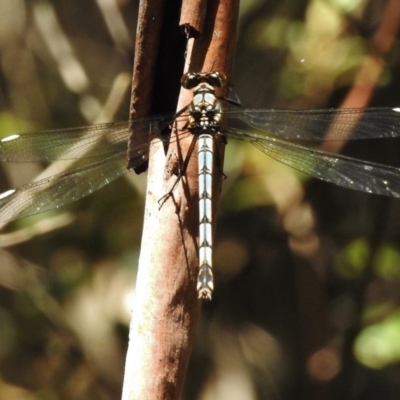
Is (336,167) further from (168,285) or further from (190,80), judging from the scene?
(168,285)

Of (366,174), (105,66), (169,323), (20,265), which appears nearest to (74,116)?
(105,66)

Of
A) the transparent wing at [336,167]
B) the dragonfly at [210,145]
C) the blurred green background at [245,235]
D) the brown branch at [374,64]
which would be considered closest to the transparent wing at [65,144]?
the dragonfly at [210,145]

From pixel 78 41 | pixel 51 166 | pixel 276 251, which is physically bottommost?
pixel 276 251

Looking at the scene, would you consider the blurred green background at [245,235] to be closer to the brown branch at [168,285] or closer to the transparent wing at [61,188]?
the transparent wing at [61,188]

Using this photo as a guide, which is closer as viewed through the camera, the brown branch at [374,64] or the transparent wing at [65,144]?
the transparent wing at [65,144]

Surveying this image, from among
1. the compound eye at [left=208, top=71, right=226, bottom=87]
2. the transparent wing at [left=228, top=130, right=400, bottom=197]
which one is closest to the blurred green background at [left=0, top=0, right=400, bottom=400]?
the transparent wing at [left=228, top=130, right=400, bottom=197]

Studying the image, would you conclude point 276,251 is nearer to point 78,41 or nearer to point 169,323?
point 78,41

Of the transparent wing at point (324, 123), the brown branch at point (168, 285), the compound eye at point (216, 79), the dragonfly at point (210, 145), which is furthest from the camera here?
the transparent wing at point (324, 123)
